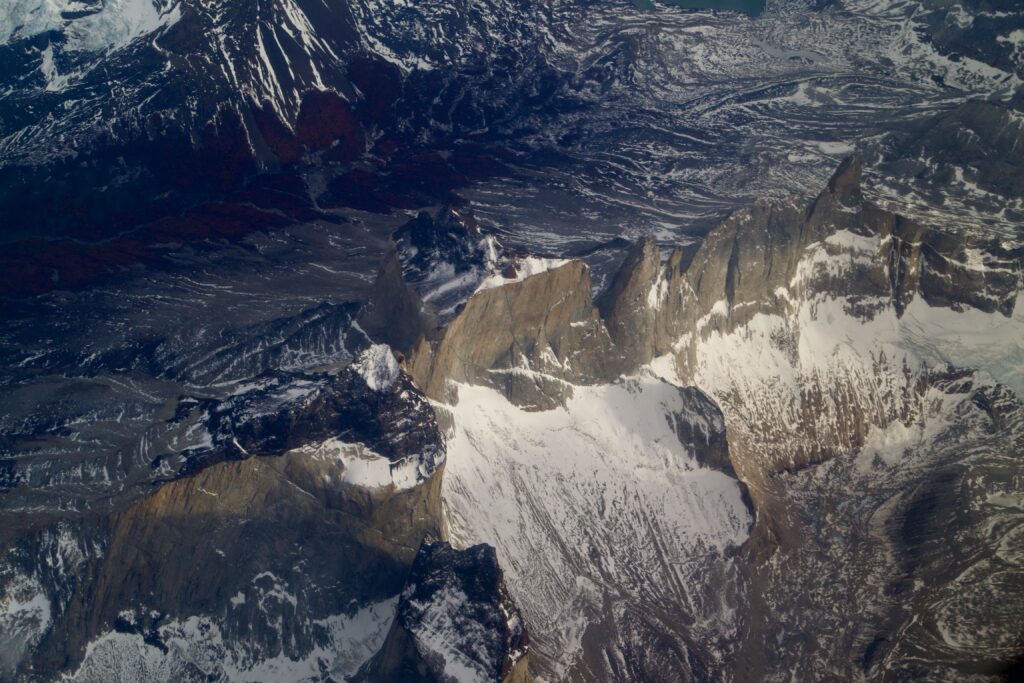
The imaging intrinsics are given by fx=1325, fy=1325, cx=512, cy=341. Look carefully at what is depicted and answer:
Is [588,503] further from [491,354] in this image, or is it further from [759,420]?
[759,420]

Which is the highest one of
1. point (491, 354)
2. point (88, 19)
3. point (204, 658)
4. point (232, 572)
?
point (88, 19)

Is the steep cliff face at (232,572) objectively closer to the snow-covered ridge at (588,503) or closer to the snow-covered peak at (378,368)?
the snow-covered peak at (378,368)

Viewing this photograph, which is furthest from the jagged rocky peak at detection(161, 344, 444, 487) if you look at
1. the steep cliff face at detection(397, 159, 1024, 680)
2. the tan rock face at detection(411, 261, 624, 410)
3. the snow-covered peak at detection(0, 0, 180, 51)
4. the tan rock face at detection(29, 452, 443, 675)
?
the snow-covered peak at detection(0, 0, 180, 51)

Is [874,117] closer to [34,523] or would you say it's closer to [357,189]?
[357,189]

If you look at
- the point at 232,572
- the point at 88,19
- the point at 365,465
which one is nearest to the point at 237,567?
the point at 232,572

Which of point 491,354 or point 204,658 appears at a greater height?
point 491,354

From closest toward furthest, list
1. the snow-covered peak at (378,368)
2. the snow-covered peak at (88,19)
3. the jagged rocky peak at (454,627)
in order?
the jagged rocky peak at (454,627)
the snow-covered peak at (378,368)
the snow-covered peak at (88,19)

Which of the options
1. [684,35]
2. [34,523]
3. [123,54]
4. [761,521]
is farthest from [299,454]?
Result: [684,35]

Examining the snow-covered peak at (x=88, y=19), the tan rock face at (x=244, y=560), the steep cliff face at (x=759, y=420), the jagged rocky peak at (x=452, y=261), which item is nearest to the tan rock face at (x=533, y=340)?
the steep cliff face at (x=759, y=420)

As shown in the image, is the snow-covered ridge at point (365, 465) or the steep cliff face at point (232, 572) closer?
the steep cliff face at point (232, 572)
